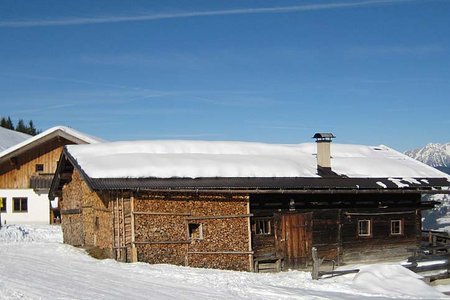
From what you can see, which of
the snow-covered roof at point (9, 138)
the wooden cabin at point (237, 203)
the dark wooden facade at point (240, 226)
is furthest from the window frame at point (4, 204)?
the snow-covered roof at point (9, 138)

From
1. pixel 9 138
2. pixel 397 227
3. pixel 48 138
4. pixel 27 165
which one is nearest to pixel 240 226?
pixel 397 227

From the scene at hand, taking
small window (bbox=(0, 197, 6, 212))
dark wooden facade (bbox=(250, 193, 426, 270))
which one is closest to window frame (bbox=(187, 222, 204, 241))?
dark wooden facade (bbox=(250, 193, 426, 270))

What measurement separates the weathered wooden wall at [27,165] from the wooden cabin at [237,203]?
10.3 m

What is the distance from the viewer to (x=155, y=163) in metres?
24.5

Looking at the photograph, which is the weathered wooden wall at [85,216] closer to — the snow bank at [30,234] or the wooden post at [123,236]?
the wooden post at [123,236]

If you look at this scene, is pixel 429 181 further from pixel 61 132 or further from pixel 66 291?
pixel 61 132

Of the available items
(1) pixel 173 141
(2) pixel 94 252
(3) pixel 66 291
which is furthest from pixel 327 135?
(3) pixel 66 291

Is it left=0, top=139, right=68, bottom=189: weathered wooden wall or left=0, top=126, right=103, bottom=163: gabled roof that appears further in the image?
left=0, top=139, right=68, bottom=189: weathered wooden wall

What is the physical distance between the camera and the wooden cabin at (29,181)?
39.2 m

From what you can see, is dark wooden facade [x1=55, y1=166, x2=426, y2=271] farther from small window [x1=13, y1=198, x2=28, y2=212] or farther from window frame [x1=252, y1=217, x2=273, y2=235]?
small window [x1=13, y1=198, x2=28, y2=212]

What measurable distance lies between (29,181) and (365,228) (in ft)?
72.5

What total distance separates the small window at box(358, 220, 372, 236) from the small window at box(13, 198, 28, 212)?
72.4ft

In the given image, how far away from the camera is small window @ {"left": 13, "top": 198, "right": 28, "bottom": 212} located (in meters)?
39.5

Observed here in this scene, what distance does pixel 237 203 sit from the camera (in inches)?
944
